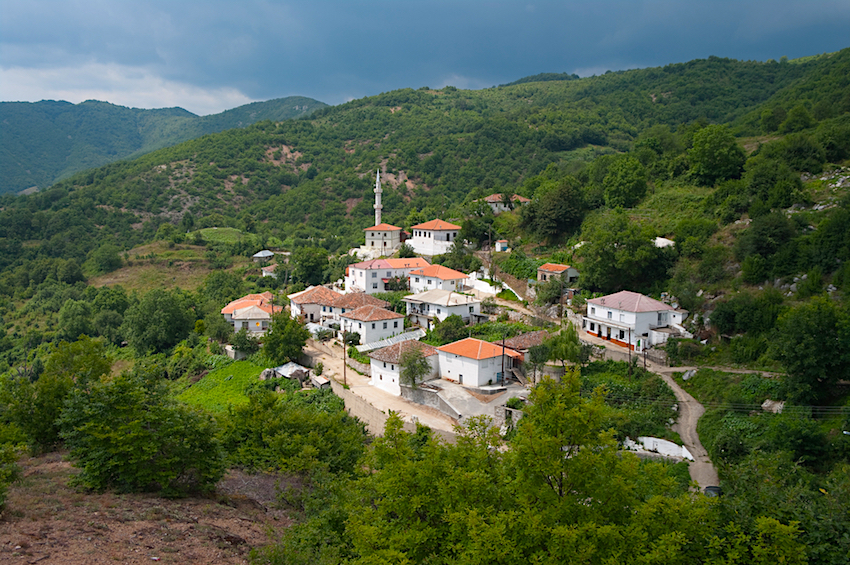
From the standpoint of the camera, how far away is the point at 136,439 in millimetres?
14703

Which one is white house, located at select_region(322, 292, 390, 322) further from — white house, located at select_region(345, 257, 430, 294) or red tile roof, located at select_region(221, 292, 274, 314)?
red tile roof, located at select_region(221, 292, 274, 314)

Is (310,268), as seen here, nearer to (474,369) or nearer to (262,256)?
(262,256)

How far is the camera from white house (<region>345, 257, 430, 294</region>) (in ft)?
154

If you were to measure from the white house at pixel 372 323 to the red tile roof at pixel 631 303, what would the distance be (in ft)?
46.8

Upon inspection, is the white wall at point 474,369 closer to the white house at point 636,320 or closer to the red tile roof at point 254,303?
the white house at point 636,320

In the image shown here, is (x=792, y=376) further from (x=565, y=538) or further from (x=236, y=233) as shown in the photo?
(x=236, y=233)

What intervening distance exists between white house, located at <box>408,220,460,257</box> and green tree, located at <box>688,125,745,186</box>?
22043mm

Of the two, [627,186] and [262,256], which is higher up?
[627,186]

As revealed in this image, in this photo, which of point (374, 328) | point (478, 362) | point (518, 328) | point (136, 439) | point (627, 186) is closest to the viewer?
point (136, 439)

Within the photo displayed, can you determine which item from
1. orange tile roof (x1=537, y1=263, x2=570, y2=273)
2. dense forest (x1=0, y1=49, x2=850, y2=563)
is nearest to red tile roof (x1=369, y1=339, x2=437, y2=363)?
dense forest (x1=0, y1=49, x2=850, y2=563)

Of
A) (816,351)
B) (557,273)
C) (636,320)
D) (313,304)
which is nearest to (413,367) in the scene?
(636,320)

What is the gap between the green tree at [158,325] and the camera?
161ft

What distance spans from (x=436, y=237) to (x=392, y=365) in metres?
23.1

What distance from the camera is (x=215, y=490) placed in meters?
17.0
